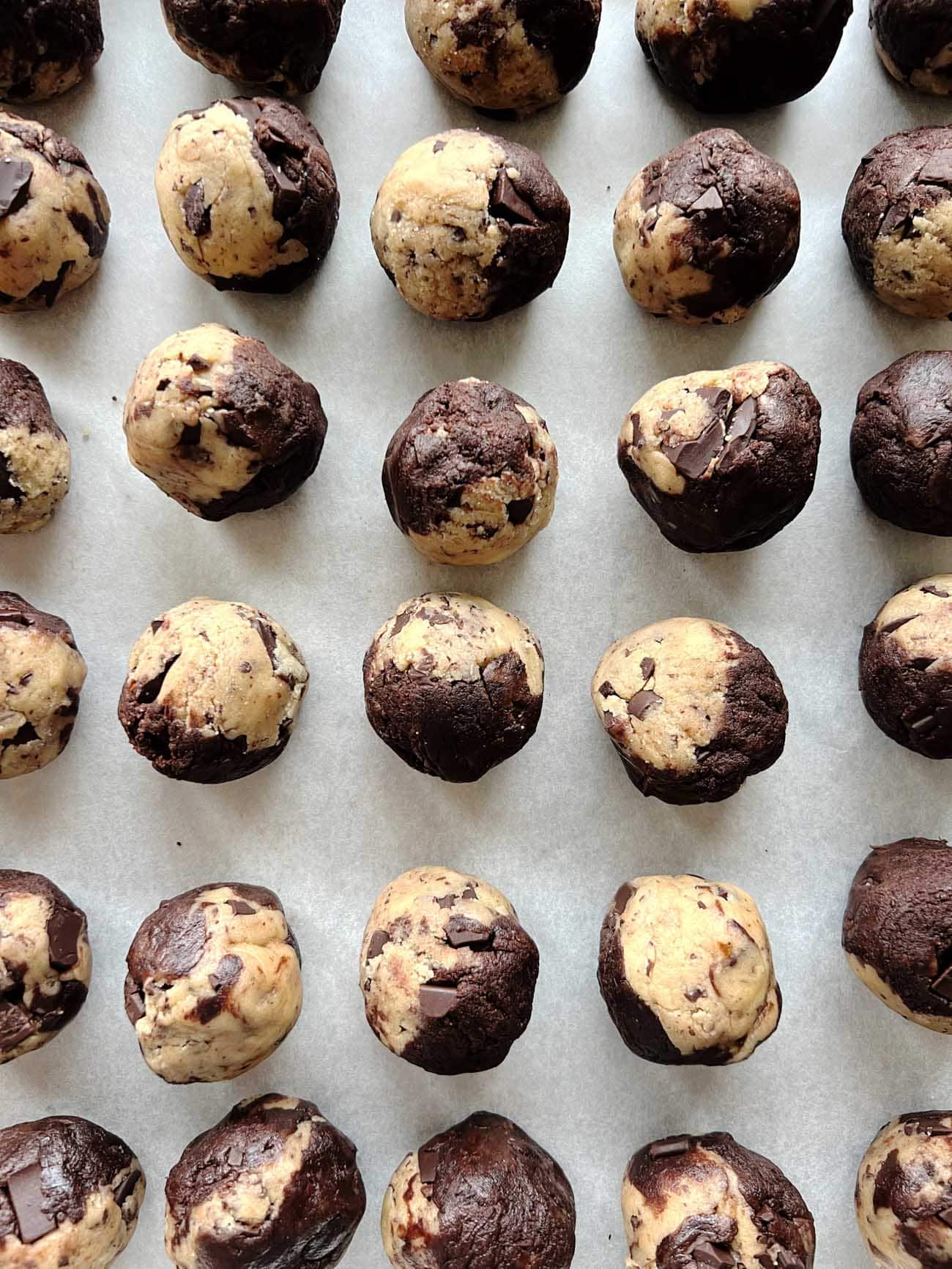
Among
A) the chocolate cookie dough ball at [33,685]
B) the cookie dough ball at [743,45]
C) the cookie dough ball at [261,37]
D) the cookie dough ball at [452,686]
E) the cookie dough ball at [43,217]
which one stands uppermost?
the cookie dough ball at [743,45]

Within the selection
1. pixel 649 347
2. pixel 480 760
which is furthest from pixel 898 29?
pixel 480 760

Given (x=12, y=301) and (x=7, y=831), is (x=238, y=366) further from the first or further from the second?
(x=7, y=831)

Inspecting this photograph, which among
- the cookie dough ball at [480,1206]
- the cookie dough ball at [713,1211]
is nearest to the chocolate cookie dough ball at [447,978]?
the cookie dough ball at [480,1206]

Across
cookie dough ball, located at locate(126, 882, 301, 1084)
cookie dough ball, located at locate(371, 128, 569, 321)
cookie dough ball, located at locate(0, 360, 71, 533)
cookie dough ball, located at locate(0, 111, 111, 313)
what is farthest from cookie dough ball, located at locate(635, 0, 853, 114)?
cookie dough ball, located at locate(126, 882, 301, 1084)

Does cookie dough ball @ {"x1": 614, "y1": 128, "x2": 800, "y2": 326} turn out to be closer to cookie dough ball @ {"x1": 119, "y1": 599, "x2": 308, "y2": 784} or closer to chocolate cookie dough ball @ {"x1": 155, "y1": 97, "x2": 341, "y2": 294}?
chocolate cookie dough ball @ {"x1": 155, "y1": 97, "x2": 341, "y2": 294}

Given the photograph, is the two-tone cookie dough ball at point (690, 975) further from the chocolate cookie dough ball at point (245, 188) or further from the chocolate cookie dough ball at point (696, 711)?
the chocolate cookie dough ball at point (245, 188)

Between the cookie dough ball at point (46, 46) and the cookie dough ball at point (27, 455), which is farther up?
the cookie dough ball at point (46, 46)
